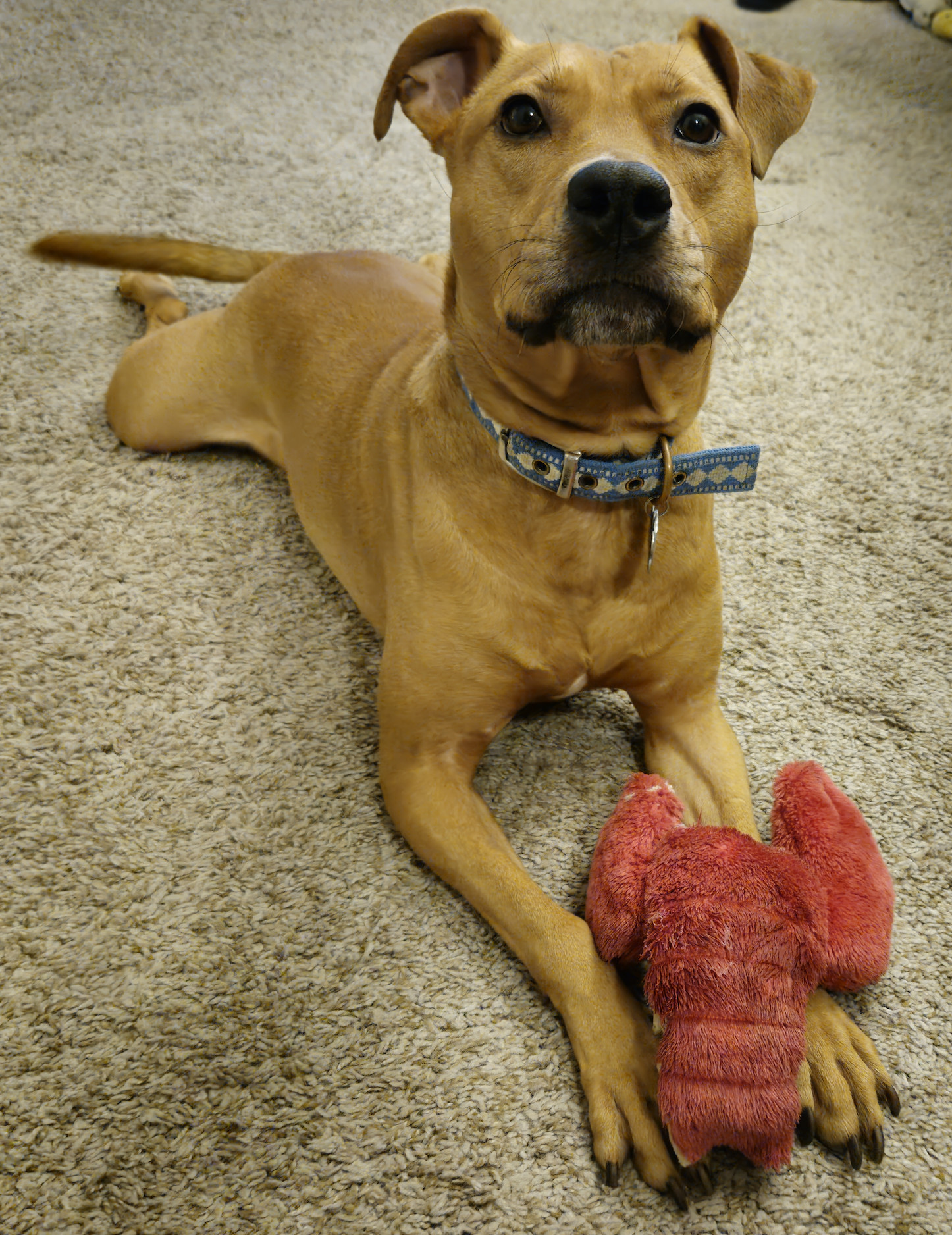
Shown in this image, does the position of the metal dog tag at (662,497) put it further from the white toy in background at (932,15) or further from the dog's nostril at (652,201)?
the white toy in background at (932,15)

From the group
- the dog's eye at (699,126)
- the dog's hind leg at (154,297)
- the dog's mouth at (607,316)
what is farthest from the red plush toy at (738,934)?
the dog's hind leg at (154,297)

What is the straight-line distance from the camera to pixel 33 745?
1.98 meters

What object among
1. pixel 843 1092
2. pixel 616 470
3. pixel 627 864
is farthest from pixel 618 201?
pixel 843 1092

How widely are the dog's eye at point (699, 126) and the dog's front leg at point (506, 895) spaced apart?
942 millimetres

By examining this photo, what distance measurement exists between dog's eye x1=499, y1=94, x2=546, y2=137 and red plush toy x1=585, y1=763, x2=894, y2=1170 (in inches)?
43.1

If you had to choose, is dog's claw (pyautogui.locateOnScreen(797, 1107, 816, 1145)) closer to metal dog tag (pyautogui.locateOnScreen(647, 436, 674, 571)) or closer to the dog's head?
metal dog tag (pyautogui.locateOnScreen(647, 436, 674, 571))

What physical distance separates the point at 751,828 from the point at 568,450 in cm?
75

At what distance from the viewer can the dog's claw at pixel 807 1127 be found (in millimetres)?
1414

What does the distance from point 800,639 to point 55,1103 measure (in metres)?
1.74

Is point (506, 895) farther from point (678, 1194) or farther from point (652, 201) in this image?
point (652, 201)

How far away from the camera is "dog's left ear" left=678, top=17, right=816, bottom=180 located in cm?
168

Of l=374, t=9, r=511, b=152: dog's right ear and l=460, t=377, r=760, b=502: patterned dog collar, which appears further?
l=374, t=9, r=511, b=152: dog's right ear

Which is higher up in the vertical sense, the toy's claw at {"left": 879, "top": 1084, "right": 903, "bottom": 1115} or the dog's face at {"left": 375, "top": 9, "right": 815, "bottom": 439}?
the dog's face at {"left": 375, "top": 9, "right": 815, "bottom": 439}

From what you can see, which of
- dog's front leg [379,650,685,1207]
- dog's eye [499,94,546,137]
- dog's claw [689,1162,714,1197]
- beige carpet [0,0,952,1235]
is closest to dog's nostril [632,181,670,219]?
dog's eye [499,94,546,137]
